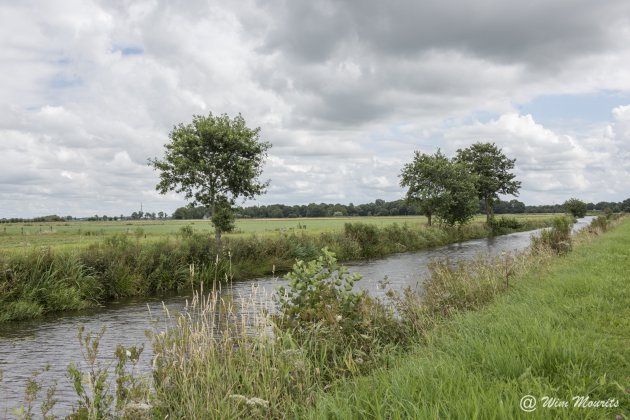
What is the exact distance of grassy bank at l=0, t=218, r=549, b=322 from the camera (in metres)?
17.6

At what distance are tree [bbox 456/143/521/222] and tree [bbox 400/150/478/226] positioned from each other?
17596mm

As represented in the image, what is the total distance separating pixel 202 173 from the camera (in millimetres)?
29750

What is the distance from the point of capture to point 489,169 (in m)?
73.2

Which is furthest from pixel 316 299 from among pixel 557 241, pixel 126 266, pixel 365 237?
pixel 365 237

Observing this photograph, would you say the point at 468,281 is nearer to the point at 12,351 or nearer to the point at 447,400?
the point at 447,400

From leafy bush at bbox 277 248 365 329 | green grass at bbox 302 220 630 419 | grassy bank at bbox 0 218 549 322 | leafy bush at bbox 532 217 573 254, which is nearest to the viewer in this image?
green grass at bbox 302 220 630 419

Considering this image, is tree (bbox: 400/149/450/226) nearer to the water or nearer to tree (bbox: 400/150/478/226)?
tree (bbox: 400/150/478/226)

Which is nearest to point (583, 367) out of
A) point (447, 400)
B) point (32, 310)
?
point (447, 400)

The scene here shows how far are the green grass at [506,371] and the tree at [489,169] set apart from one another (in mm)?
67013

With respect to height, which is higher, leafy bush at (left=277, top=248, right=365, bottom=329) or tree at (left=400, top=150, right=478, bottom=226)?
tree at (left=400, top=150, right=478, bottom=226)

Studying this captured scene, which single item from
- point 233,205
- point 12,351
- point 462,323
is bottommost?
point 12,351

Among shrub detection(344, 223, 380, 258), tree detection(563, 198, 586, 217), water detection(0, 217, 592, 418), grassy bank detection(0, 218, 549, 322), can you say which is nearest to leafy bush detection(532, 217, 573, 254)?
water detection(0, 217, 592, 418)

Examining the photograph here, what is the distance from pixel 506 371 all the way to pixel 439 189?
50626 mm

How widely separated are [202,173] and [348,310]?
23.0 meters
